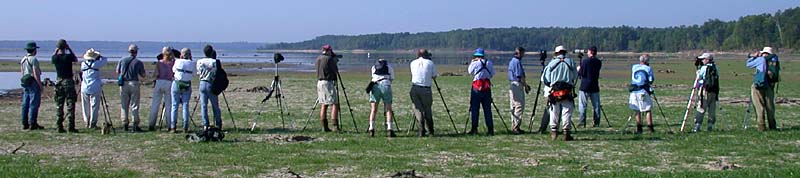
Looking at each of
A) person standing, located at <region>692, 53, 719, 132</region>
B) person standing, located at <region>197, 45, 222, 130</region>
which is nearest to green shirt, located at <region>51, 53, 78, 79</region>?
person standing, located at <region>197, 45, 222, 130</region>

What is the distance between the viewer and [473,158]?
11812mm

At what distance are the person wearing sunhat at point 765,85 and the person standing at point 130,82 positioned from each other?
37.1 feet

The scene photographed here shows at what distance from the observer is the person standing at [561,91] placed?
13.7m

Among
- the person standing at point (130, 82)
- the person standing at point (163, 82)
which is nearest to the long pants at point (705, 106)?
the person standing at point (163, 82)

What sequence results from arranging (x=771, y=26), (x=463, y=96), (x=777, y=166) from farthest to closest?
(x=771, y=26)
(x=463, y=96)
(x=777, y=166)

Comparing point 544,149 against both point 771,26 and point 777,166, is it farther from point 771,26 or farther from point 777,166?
point 771,26

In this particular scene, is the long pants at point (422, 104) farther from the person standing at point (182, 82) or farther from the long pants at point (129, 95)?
the long pants at point (129, 95)

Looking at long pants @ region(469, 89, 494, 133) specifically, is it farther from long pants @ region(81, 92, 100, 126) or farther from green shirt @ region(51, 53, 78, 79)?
green shirt @ region(51, 53, 78, 79)

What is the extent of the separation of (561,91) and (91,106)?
8.51 meters

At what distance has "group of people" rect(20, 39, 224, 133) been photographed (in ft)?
48.8

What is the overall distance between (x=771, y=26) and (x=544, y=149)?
14552 centimetres

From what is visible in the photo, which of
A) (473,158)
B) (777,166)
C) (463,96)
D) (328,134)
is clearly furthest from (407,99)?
(777,166)

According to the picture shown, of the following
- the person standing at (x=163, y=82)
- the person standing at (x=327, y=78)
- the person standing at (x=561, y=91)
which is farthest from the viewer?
the person standing at (x=163, y=82)

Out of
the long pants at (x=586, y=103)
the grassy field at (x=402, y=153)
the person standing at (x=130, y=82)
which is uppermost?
the person standing at (x=130, y=82)
